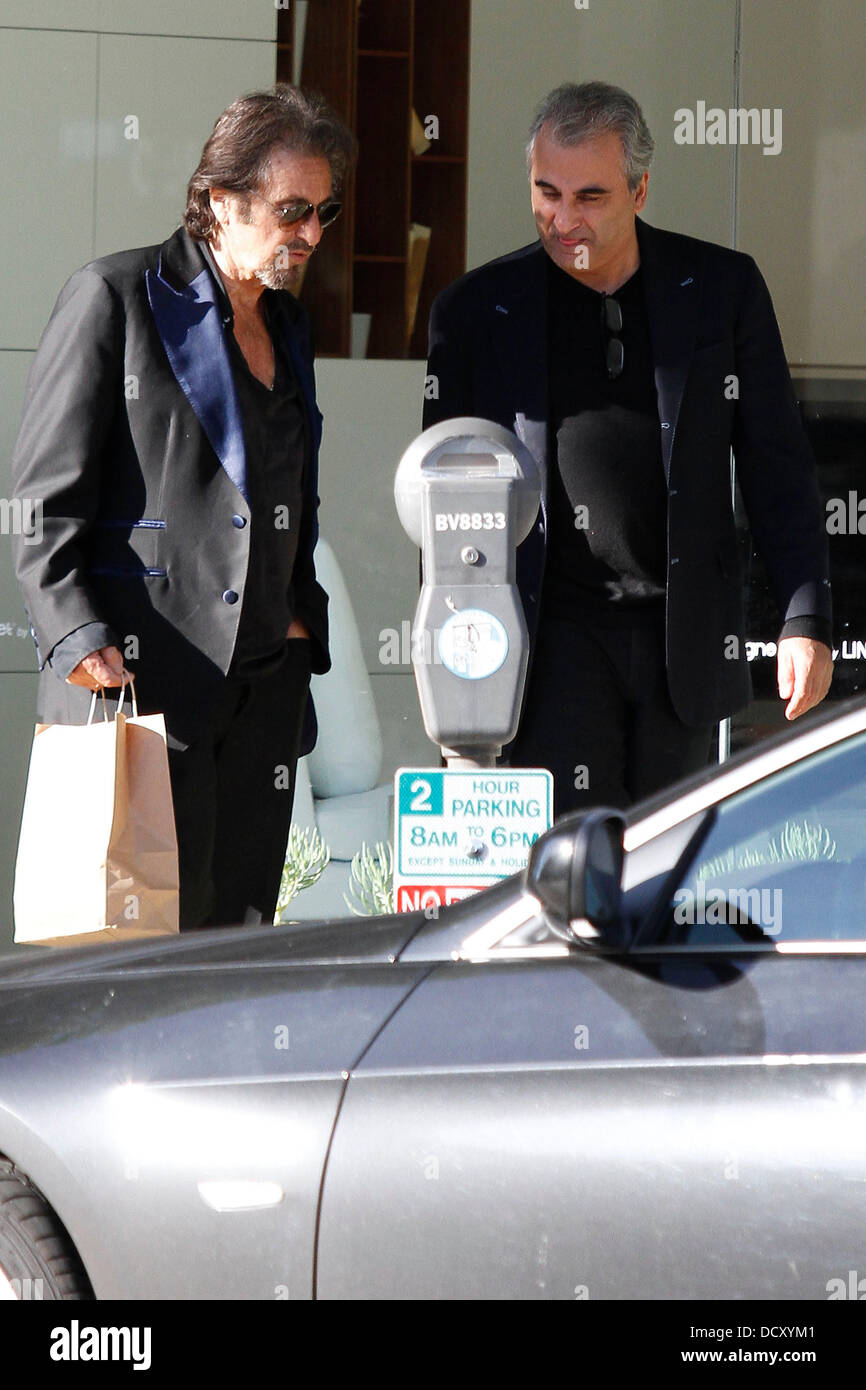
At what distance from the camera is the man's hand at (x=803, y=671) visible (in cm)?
333

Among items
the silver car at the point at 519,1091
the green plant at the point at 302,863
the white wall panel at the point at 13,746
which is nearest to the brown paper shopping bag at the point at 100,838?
the silver car at the point at 519,1091

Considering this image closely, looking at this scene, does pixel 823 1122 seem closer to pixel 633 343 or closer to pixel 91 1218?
Result: pixel 91 1218

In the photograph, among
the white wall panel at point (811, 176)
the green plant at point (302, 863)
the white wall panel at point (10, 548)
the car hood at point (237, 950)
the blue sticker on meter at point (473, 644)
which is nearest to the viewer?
the car hood at point (237, 950)

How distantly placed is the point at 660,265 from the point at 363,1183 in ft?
6.65

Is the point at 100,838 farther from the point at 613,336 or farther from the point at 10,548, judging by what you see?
the point at 10,548

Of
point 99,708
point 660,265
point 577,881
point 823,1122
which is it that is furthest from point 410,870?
point 660,265

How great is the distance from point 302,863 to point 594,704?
2037mm

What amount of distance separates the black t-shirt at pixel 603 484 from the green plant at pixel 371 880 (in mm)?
2030

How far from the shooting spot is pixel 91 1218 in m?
2.02

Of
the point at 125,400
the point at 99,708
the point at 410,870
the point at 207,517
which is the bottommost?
the point at 410,870

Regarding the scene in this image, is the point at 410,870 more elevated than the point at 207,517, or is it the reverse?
the point at 207,517

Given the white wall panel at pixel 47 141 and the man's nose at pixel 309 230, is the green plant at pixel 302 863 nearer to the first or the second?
the white wall panel at pixel 47 141

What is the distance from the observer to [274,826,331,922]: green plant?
5.20 meters

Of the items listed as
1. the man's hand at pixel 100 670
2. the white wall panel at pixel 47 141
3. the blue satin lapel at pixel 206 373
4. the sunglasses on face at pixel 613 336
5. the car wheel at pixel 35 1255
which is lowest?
the car wheel at pixel 35 1255
